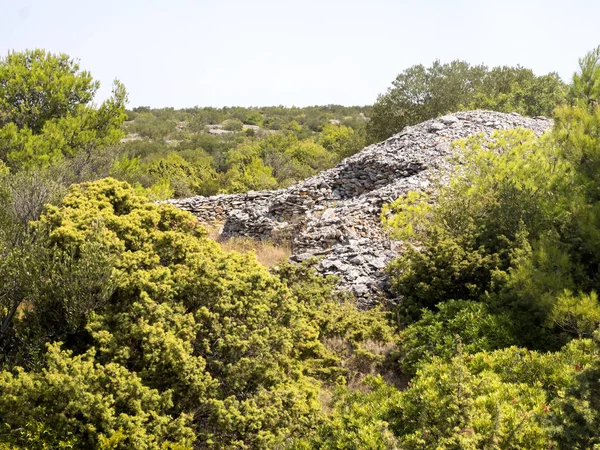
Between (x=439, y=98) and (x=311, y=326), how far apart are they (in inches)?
869

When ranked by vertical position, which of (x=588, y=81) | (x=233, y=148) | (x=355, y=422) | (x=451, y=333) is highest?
(x=233, y=148)

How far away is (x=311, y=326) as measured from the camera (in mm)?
7359

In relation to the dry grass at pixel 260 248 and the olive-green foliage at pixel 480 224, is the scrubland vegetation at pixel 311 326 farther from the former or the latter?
the dry grass at pixel 260 248

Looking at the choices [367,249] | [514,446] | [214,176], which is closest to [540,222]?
[367,249]

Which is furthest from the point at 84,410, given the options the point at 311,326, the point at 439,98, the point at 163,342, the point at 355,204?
the point at 439,98

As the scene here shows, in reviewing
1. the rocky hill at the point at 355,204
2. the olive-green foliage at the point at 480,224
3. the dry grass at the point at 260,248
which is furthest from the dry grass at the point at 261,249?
the olive-green foliage at the point at 480,224

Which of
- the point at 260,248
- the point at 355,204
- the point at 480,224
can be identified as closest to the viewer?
the point at 480,224

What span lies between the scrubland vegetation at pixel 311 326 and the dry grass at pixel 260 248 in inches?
132

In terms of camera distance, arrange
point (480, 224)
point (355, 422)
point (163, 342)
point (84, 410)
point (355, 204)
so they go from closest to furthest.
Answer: point (84, 410) < point (355, 422) < point (163, 342) < point (480, 224) < point (355, 204)

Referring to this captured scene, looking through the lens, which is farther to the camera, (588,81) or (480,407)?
(588,81)

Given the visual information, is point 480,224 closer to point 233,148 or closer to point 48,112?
point 48,112

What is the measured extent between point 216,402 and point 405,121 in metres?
23.5

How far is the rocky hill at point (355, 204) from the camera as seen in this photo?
34.6 feet

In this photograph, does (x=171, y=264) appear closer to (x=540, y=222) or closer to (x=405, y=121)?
(x=540, y=222)
